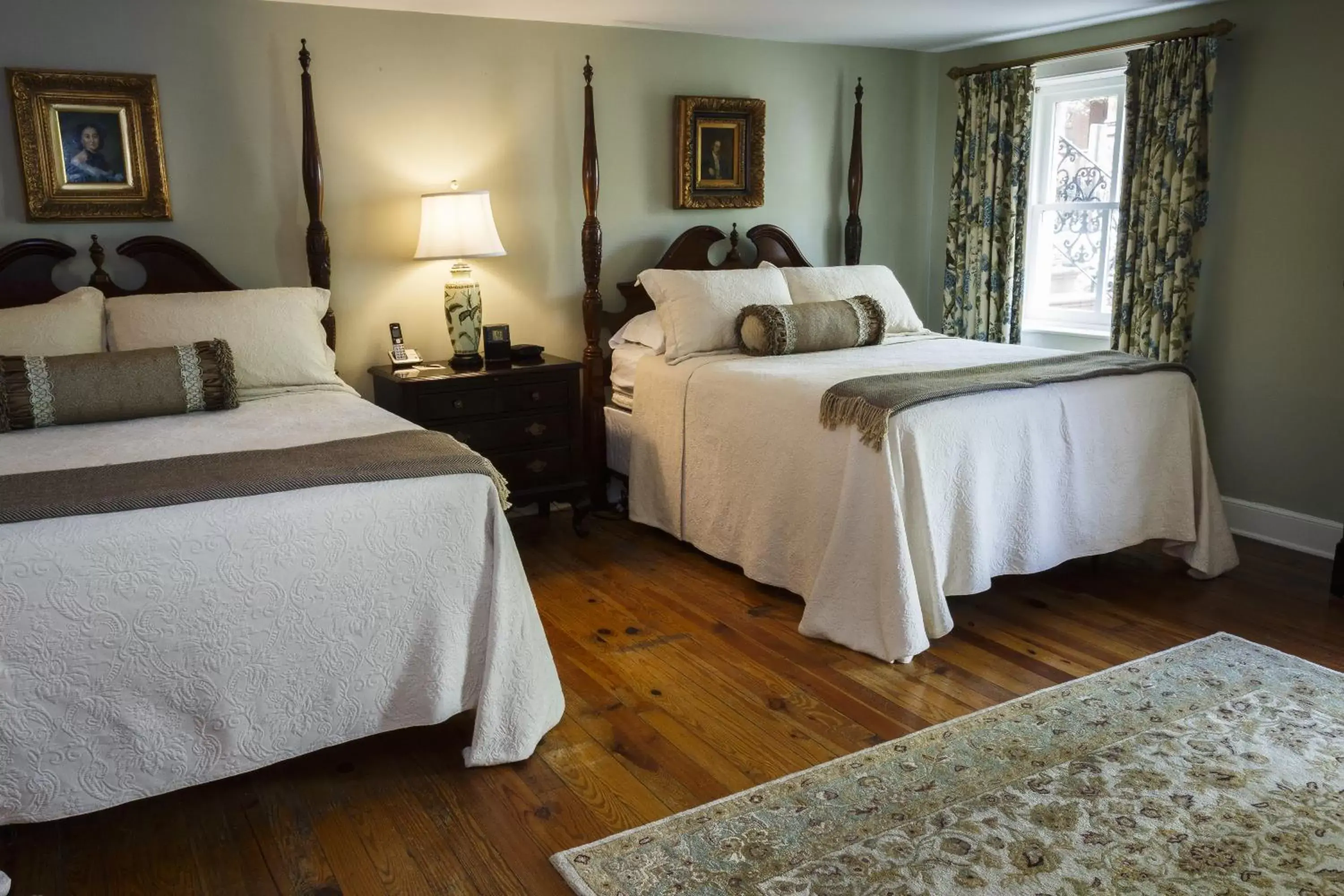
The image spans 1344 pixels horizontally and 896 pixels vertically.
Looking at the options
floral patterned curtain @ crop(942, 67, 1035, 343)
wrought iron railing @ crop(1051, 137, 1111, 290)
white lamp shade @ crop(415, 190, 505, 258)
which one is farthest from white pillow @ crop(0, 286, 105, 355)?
wrought iron railing @ crop(1051, 137, 1111, 290)

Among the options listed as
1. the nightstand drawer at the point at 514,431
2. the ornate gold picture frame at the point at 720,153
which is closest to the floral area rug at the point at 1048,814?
the nightstand drawer at the point at 514,431

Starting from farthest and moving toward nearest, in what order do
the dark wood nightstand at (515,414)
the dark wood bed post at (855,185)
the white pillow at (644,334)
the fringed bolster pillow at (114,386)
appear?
the dark wood bed post at (855,185)
the white pillow at (644,334)
the dark wood nightstand at (515,414)
the fringed bolster pillow at (114,386)

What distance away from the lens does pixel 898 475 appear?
119 inches

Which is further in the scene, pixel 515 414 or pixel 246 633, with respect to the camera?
pixel 515 414

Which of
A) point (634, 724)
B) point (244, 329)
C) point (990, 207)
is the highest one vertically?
point (990, 207)

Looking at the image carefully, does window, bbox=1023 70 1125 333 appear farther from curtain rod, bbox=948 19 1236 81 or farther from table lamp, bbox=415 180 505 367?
table lamp, bbox=415 180 505 367

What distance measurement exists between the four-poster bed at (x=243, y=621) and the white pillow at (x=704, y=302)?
1566 mm

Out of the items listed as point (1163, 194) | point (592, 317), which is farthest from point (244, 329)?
Answer: point (1163, 194)

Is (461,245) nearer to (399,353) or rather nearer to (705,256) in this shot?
(399,353)

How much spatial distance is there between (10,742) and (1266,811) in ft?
8.51

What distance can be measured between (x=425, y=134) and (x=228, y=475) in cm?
234

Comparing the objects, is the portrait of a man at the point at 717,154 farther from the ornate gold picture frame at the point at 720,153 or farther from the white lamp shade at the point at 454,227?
the white lamp shade at the point at 454,227

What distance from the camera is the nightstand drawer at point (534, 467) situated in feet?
13.5

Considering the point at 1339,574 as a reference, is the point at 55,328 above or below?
above
